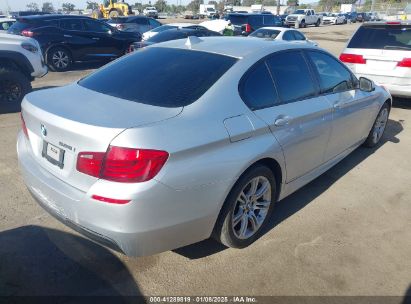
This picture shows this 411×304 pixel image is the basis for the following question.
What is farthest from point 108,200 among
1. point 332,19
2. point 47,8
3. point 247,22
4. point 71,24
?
point 47,8

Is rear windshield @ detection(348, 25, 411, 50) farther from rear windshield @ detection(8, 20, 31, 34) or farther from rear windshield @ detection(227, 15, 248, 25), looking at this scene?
rear windshield @ detection(227, 15, 248, 25)

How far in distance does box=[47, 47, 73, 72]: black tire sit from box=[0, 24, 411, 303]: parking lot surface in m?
8.56

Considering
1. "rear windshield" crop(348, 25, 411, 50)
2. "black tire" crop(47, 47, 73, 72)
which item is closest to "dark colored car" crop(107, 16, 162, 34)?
"black tire" crop(47, 47, 73, 72)

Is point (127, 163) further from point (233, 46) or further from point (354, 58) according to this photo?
point (354, 58)

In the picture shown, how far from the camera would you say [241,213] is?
3.03m

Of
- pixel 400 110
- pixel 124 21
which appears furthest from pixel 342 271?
pixel 124 21

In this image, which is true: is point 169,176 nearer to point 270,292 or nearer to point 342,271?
point 270,292

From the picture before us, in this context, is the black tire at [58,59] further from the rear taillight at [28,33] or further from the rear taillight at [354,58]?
the rear taillight at [354,58]

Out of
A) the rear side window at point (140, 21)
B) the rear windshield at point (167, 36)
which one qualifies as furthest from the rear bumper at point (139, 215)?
the rear side window at point (140, 21)

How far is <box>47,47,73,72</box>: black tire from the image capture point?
38.4ft

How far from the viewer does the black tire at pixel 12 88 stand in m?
7.03

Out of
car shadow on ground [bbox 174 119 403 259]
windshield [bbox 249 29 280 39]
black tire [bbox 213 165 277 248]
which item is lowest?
car shadow on ground [bbox 174 119 403 259]

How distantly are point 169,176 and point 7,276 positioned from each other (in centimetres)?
151

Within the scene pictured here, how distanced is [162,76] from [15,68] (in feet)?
18.0
